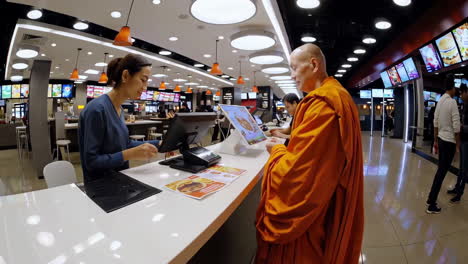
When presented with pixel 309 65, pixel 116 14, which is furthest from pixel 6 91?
pixel 309 65

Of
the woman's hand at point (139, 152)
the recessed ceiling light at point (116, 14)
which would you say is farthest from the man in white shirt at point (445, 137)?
the recessed ceiling light at point (116, 14)

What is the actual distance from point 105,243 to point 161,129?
9295mm

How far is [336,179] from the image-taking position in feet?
3.07

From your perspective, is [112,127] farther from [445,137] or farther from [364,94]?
[364,94]

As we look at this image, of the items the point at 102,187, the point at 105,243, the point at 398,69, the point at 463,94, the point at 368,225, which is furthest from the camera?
the point at 398,69

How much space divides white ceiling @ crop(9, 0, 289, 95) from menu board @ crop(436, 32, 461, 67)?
3609 millimetres

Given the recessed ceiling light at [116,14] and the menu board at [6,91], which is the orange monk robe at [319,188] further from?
the menu board at [6,91]

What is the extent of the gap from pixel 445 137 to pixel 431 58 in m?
3.18

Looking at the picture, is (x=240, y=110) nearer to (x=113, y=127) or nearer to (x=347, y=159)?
(x=113, y=127)

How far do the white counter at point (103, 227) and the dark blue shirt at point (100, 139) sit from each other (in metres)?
0.23

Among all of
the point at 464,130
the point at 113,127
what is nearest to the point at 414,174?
the point at 464,130

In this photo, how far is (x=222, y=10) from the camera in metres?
3.26

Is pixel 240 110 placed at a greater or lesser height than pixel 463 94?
lesser

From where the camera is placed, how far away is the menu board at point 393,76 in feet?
25.1
